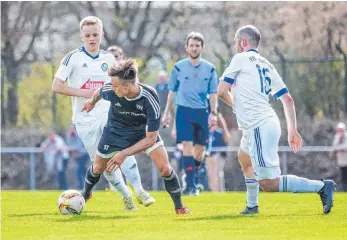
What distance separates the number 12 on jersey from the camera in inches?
471

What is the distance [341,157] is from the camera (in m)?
23.8

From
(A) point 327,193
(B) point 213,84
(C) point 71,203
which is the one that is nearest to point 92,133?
(C) point 71,203

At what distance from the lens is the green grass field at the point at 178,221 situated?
33.3 ft

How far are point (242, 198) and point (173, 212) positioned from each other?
317 cm

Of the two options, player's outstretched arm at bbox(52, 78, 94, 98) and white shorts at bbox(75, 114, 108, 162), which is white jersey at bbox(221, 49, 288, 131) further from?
white shorts at bbox(75, 114, 108, 162)

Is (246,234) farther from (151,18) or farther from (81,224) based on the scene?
(151,18)

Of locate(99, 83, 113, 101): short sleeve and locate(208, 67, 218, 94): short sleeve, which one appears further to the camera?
locate(208, 67, 218, 94): short sleeve

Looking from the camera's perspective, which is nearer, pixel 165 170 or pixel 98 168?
pixel 165 170

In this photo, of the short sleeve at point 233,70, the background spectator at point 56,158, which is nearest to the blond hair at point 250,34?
the short sleeve at point 233,70

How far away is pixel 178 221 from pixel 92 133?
7.90 ft

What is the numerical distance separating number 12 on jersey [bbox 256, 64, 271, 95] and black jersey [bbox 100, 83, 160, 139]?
1.19 metres

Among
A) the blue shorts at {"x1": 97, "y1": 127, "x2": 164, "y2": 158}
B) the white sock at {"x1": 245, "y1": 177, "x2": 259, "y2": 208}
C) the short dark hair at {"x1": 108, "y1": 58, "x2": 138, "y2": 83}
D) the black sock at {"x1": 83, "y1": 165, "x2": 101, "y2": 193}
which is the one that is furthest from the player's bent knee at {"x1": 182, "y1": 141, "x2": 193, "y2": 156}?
the short dark hair at {"x1": 108, "y1": 58, "x2": 138, "y2": 83}

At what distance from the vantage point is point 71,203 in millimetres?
12500

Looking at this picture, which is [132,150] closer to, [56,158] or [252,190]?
[252,190]
